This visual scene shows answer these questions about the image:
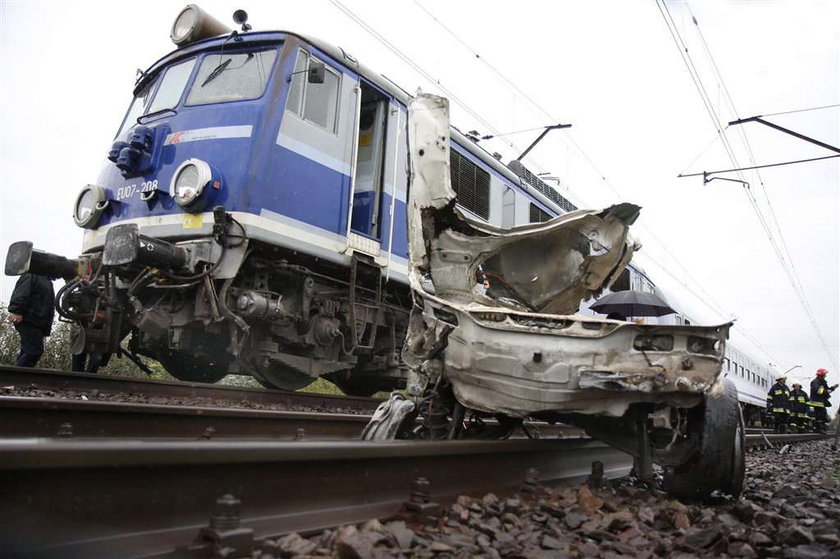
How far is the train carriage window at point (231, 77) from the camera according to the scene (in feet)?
20.8

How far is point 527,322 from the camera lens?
350 centimetres

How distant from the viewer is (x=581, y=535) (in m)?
2.60

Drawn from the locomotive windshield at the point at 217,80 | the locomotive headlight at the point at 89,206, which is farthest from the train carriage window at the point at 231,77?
the locomotive headlight at the point at 89,206

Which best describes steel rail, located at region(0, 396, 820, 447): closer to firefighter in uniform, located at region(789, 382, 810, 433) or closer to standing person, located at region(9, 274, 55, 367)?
standing person, located at region(9, 274, 55, 367)

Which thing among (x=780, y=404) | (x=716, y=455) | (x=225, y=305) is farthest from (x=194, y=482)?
(x=780, y=404)

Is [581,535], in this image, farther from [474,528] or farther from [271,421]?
[271,421]

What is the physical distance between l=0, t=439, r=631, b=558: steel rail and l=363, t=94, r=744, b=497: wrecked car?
32.2 inches

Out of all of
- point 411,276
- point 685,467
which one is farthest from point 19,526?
point 685,467

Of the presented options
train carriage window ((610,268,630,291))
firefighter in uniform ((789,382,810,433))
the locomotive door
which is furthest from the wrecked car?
firefighter in uniform ((789,382,810,433))

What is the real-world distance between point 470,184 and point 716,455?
5.33 meters

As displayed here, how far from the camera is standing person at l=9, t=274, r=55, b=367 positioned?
6602mm

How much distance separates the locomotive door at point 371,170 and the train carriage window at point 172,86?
2002 millimetres

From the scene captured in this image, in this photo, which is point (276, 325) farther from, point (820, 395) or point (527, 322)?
point (820, 395)

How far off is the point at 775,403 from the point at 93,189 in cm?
1798
